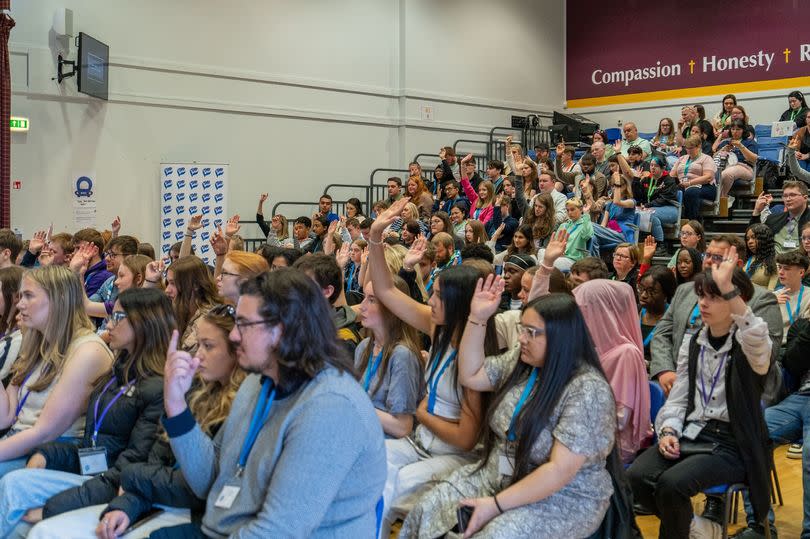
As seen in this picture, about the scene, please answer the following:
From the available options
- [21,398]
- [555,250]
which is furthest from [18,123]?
[555,250]

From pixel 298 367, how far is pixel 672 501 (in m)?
1.73

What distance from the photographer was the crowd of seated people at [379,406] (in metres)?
2.17

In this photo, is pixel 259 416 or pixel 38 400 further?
pixel 38 400

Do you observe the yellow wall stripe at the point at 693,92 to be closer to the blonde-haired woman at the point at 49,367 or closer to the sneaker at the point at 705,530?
the sneaker at the point at 705,530

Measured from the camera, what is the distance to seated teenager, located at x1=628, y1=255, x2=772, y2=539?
3100mm

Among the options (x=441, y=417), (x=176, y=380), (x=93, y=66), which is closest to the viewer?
(x=176, y=380)

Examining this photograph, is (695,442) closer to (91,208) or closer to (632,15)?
(91,208)

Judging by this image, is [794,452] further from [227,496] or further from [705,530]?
[227,496]

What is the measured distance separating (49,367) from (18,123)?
759cm

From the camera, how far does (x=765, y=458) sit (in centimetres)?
322

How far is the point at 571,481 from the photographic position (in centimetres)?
273

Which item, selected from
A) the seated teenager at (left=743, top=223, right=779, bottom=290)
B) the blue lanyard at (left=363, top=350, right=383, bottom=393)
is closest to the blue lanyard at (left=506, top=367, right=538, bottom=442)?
the blue lanyard at (left=363, top=350, right=383, bottom=393)

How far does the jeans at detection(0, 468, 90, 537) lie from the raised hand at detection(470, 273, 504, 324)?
1542 mm

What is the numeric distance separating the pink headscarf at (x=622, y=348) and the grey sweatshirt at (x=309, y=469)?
5.65ft
